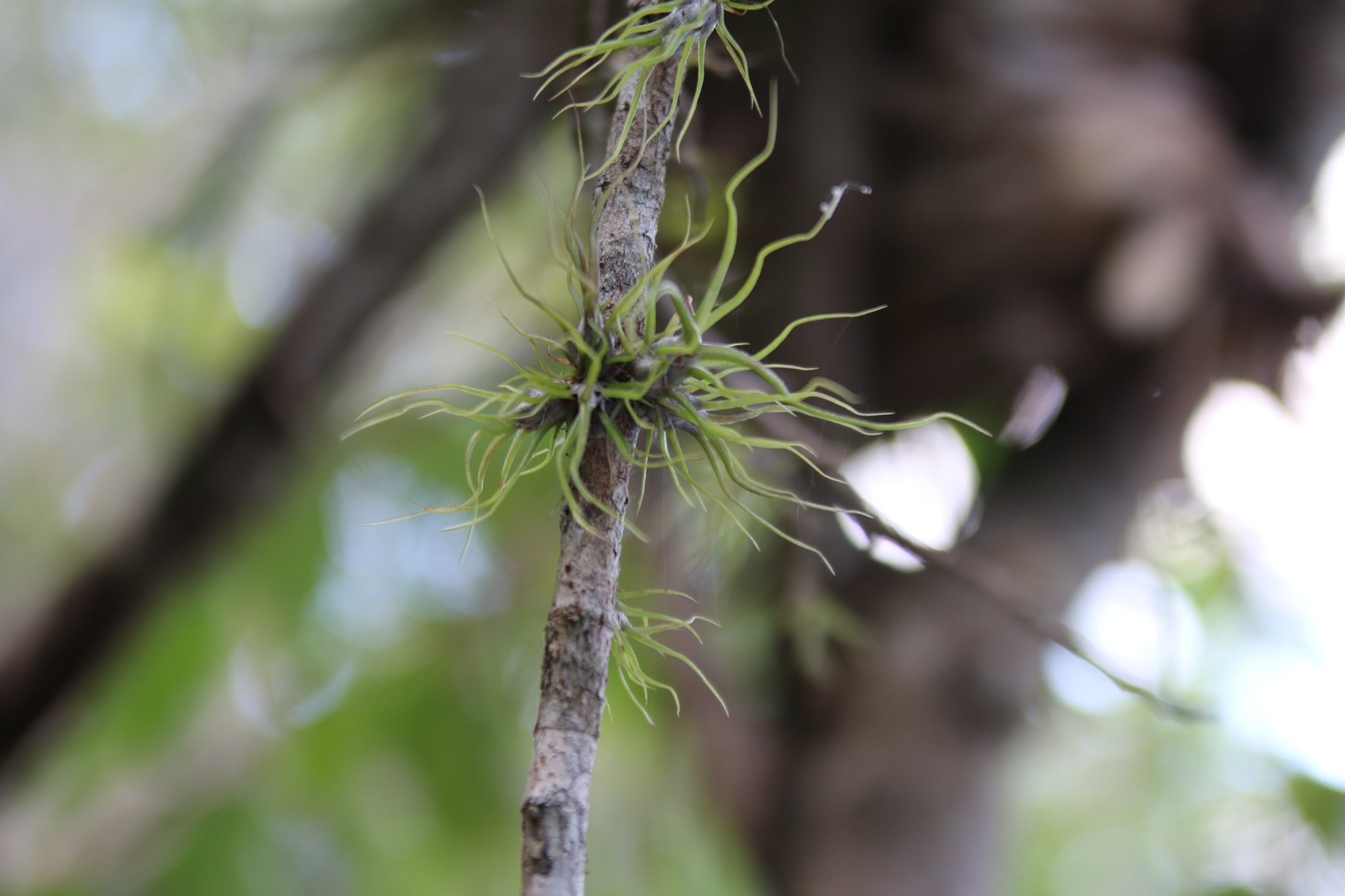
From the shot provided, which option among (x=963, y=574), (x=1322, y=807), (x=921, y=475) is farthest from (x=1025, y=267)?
(x=1322, y=807)

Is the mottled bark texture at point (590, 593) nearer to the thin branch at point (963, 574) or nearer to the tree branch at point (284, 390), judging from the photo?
the thin branch at point (963, 574)

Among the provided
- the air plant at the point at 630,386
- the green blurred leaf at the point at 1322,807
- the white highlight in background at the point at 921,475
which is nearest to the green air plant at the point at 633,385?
Result: the air plant at the point at 630,386

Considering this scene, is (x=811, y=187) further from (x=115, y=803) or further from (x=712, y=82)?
(x=115, y=803)

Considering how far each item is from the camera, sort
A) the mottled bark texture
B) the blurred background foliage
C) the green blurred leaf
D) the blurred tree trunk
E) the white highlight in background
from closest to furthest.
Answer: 1. the mottled bark texture
2. the white highlight in background
3. the blurred tree trunk
4. the blurred background foliage
5. the green blurred leaf

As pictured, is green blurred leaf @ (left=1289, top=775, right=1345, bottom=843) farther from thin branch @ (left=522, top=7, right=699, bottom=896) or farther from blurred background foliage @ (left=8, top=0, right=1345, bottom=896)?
thin branch @ (left=522, top=7, right=699, bottom=896)

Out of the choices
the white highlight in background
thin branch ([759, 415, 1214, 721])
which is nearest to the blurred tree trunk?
the white highlight in background

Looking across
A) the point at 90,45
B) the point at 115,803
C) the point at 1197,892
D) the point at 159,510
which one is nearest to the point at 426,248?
the point at 159,510
